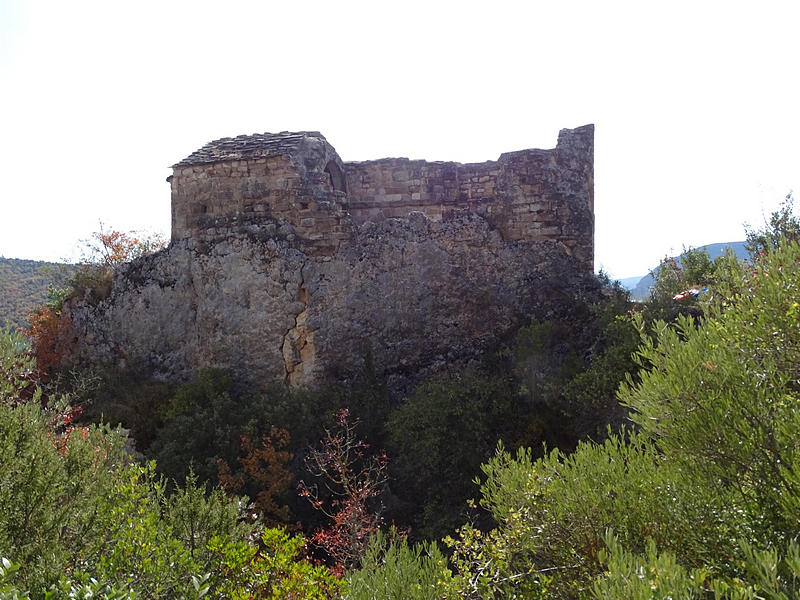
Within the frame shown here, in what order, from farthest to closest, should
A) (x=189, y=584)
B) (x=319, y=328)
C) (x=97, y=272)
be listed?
(x=97, y=272), (x=319, y=328), (x=189, y=584)

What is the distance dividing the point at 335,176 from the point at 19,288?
69.8 feet

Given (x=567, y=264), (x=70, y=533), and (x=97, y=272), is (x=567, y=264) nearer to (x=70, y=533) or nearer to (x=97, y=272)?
(x=70, y=533)

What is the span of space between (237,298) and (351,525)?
4487mm

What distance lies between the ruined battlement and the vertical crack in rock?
1.19m

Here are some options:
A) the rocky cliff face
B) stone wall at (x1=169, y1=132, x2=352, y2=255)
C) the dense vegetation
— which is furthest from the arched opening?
the dense vegetation

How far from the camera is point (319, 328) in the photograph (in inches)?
389

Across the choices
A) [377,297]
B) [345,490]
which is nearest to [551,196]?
[377,297]

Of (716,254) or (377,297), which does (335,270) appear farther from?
(716,254)

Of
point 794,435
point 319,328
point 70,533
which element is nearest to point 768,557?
point 794,435

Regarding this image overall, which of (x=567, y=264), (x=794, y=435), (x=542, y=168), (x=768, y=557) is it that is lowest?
(x=768, y=557)

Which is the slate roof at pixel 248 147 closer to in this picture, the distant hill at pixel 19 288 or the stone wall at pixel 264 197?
Result: the stone wall at pixel 264 197

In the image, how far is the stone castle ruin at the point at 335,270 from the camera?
9.87m

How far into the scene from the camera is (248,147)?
34.8ft

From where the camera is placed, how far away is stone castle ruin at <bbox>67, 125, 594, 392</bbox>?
9.87 meters
